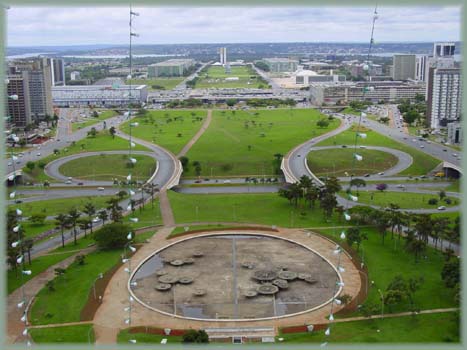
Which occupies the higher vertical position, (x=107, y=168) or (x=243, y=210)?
Result: (x=107, y=168)

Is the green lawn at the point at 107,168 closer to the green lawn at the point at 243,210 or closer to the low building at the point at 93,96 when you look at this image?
the green lawn at the point at 243,210

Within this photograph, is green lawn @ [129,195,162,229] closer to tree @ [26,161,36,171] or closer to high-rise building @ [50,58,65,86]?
tree @ [26,161,36,171]

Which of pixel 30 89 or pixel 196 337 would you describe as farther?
pixel 30 89

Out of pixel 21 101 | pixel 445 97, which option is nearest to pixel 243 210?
pixel 445 97

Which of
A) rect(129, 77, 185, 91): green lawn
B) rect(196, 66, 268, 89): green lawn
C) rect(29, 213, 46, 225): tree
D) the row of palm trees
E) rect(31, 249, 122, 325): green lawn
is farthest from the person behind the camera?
rect(196, 66, 268, 89): green lawn

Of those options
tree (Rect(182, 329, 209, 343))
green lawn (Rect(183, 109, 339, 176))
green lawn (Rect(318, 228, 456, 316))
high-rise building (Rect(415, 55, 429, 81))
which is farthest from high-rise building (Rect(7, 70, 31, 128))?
high-rise building (Rect(415, 55, 429, 81))

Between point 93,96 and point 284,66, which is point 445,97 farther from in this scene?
point 284,66

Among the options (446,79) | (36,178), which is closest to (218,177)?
(36,178)
